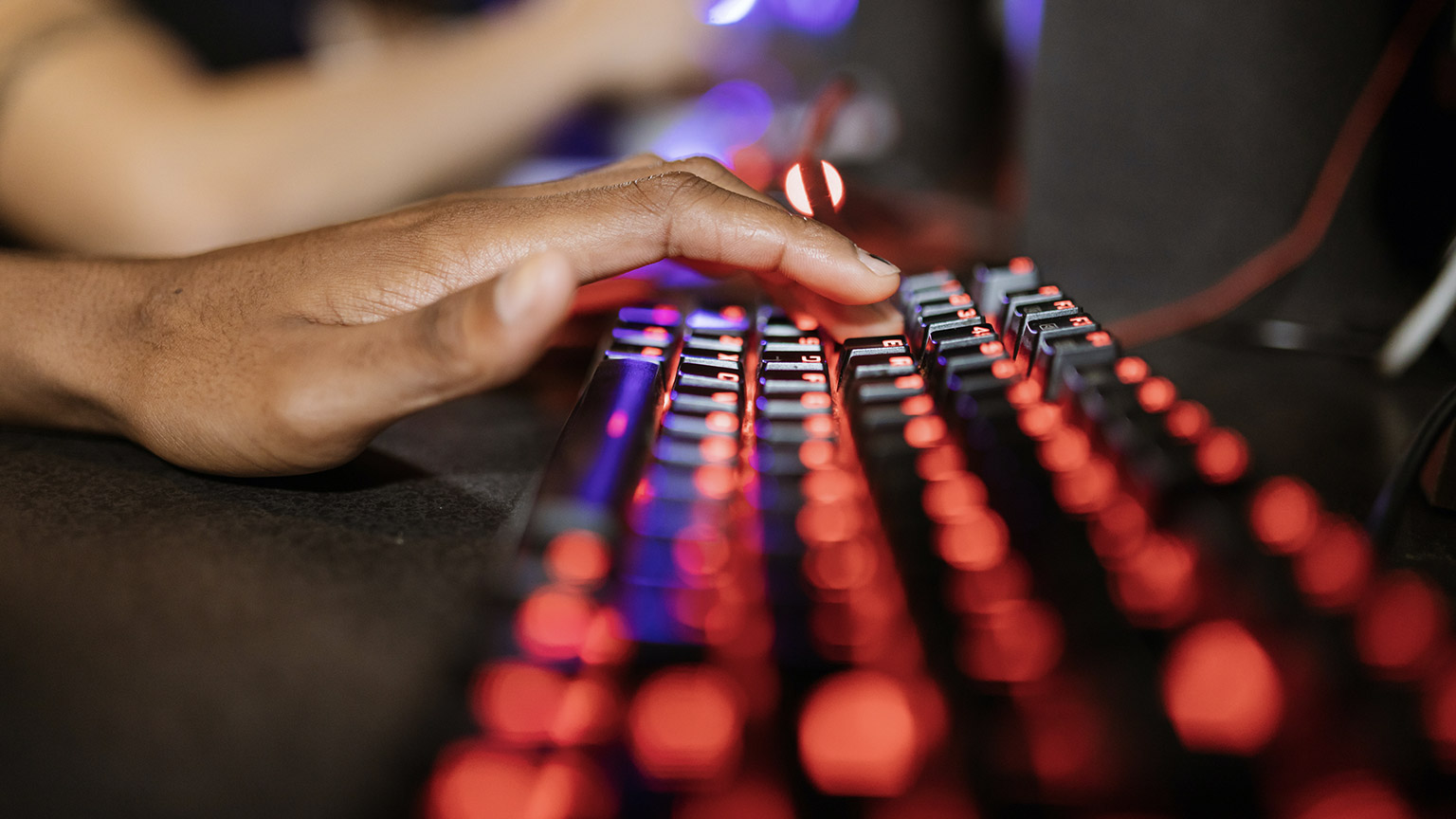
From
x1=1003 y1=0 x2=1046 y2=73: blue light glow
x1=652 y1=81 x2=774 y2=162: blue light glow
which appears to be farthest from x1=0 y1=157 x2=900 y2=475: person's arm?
x1=652 y1=81 x2=774 y2=162: blue light glow

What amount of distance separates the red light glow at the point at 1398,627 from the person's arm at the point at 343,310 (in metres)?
0.27

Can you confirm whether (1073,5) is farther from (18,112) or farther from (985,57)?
(18,112)

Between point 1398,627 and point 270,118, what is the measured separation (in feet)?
3.72

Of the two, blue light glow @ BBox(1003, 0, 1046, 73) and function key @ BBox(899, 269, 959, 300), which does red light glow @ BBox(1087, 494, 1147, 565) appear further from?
blue light glow @ BBox(1003, 0, 1046, 73)

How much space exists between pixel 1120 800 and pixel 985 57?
1.04m

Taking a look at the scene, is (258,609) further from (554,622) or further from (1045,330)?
(1045,330)

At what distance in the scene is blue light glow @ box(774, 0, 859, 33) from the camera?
1.12 m

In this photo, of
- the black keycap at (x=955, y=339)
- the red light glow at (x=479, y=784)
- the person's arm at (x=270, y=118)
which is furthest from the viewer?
the person's arm at (x=270, y=118)

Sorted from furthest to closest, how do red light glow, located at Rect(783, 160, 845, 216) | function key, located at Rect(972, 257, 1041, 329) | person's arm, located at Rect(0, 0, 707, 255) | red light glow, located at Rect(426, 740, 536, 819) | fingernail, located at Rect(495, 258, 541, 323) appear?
person's arm, located at Rect(0, 0, 707, 255) → red light glow, located at Rect(783, 160, 845, 216) → function key, located at Rect(972, 257, 1041, 329) → fingernail, located at Rect(495, 258, 541, 323) → red light glow, located at Rect(426, 740, 536, 819)

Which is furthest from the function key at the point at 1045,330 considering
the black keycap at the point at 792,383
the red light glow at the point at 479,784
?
the red light glow at the point at 479,784

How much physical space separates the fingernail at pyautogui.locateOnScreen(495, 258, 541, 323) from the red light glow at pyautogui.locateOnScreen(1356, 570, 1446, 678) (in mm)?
309

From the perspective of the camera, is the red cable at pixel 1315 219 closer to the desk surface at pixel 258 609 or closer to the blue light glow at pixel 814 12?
the desk surface at pixel 258 609

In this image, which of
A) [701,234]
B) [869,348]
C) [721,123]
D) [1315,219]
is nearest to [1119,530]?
[869,348]

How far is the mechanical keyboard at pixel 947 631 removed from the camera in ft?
0.72
